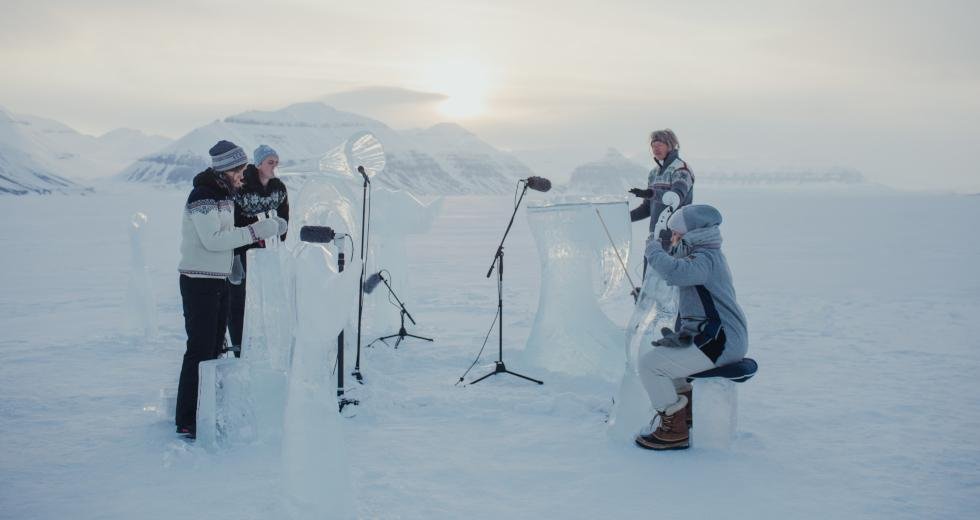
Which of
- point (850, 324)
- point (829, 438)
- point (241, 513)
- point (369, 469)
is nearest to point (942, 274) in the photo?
point (850, 324)

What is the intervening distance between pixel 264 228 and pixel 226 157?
1.43ft

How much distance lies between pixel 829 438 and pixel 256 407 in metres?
3.14

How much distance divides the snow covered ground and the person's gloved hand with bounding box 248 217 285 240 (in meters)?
1.16

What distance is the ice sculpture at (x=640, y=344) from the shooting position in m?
4.02

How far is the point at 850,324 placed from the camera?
281 inches

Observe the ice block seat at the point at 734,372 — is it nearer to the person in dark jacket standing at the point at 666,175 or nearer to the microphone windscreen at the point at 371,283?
the person in dark jacket standing at the point at 666,175

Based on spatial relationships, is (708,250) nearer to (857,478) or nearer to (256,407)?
(857,478)

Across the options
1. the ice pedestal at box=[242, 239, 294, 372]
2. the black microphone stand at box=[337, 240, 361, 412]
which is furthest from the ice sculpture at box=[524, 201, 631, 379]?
the ice pedestal at box=[242, 239, 294, 372]

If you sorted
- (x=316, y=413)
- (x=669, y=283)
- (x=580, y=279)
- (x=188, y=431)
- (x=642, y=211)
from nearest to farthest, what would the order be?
(x=316, y=413)
(x=669, y=283)
(x=188, y=431)
(x=580, y=279)
(x=642, y=211)

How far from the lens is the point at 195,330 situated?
395cm

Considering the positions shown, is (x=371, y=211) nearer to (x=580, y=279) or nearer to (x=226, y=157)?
(x=580, y=279)

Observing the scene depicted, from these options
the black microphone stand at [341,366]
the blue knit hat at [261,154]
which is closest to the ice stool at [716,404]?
the black microphone stand at [341,366]

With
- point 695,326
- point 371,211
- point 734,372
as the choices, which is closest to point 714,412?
point 734,372

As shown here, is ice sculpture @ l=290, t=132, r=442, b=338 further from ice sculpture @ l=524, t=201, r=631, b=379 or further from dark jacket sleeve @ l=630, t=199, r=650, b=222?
dark jacket sleeve @ l=630, t=199, r=650, b=222
